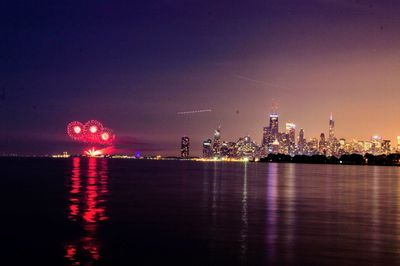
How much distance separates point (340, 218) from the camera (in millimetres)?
42906

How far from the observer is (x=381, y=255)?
89.7ft

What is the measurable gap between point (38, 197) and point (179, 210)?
19.4 metres

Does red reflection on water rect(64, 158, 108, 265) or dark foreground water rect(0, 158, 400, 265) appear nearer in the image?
red reflection on water rect(64, 158, 108, 265)

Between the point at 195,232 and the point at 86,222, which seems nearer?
the point at 195,232

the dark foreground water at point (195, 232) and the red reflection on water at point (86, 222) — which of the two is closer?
the red reflection on water at point (86, 222)

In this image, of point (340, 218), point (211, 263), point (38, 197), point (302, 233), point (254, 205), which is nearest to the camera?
point (211, 263)

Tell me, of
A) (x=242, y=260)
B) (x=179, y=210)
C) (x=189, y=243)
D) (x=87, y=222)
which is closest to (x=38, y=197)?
(x=179, y=210)

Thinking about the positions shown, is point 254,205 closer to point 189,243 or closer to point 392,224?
point 392,224

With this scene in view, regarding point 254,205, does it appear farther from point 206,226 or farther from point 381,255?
point 381,255

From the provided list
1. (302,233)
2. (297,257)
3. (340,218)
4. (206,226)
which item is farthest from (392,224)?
(297,257)

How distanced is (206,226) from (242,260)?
11.9 meters

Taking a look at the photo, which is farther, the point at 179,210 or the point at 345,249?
the point at 179,210

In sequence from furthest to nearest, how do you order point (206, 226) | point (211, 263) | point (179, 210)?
point (179, 210) < point (206, 226) < point (211, 263)

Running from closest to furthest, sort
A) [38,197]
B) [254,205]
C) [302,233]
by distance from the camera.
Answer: [302,233] → [254,205] → [38,197]
